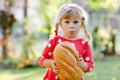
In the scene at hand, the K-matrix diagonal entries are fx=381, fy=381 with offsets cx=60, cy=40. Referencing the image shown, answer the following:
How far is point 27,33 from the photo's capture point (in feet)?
34.8

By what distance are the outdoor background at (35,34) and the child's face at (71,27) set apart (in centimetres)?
609

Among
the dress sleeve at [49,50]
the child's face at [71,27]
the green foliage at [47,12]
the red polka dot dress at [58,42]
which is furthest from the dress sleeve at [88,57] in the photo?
the green foliage at [47,12]

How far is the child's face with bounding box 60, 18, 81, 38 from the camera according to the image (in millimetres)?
2617

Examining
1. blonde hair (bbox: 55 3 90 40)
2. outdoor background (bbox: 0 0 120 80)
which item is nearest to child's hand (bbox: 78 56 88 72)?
blonde hair (bbox: 55 3 90 40)

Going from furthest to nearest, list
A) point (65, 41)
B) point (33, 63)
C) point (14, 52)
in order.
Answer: point (14, 52), point (33, 63), point (65, 41)

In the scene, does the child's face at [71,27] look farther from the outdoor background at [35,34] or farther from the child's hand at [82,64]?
the outdoor background at [35,34]

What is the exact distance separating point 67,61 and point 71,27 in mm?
303

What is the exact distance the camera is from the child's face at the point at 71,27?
262 centimetres

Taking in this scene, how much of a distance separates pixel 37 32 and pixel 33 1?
4.41 feet

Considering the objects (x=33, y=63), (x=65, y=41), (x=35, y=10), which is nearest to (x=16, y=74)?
(x=33, y=63)

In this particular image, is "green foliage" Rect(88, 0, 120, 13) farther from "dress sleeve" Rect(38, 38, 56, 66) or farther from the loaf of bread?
the loaf of bread

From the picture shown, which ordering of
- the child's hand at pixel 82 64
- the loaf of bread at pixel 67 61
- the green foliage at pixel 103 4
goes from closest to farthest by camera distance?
the loaf of bread at pixel 67 61, the child's hand at pixel 82 64, the green foliage at pixel 103 4

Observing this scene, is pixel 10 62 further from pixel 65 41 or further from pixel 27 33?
pixel 65 41

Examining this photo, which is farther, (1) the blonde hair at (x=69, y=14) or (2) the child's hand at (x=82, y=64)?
(1) the blonde hair at (x=69, y=14)
